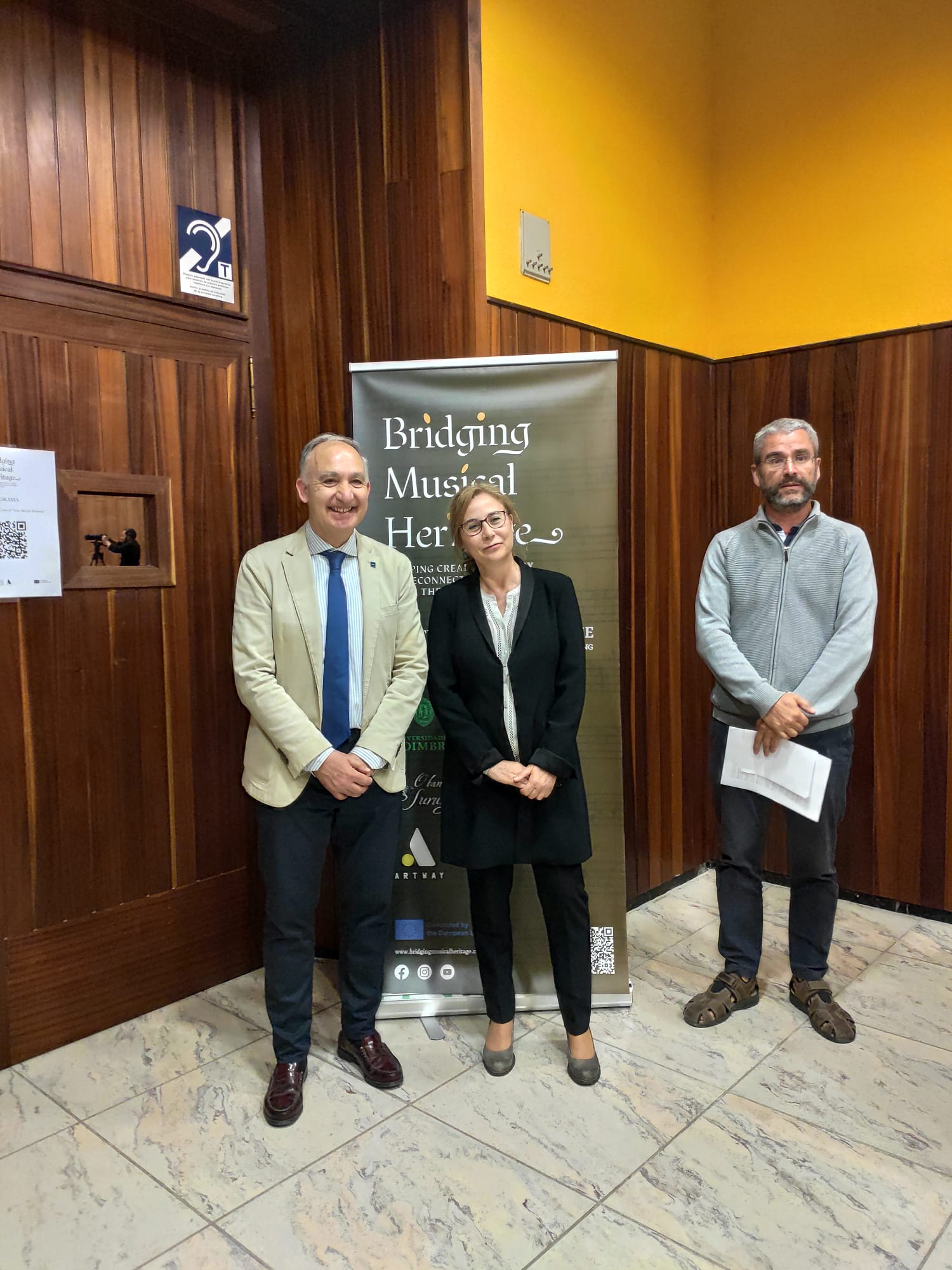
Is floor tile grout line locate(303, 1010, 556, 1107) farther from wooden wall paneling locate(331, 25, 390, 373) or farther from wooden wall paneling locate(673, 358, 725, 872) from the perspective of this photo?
wooden wall paneling locate(331, 25, 390, 373)

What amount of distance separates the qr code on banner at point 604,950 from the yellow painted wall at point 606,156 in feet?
6.68

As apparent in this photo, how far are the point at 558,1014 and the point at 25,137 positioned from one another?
298 cm

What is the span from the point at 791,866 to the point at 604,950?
0.63 metres

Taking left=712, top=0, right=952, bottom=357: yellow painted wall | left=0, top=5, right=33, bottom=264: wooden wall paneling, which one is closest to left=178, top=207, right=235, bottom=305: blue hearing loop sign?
left=0, top=5, right=33, bottom=264: wooden wall paneling

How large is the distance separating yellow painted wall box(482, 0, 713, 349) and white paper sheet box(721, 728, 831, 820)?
160 centimetres

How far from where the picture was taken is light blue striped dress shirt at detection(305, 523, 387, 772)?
232 centimetres

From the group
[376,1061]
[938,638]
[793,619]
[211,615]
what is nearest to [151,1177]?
[376,1061]

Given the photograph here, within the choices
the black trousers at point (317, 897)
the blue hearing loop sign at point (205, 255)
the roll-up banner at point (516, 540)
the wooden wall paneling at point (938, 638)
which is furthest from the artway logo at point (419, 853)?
the wooden wall paneling at point (938, 638)

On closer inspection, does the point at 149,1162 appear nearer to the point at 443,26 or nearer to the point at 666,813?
the point at 666,813

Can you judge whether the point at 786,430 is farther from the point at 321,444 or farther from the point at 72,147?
the point at 72,147

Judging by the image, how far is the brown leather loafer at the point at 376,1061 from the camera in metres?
2.36

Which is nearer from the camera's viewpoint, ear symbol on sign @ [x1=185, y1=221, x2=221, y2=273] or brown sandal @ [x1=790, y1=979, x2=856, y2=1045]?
brown sandal @ [x1=790, y1=979, x2=856, y2=1045]

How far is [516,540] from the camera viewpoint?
2.68 meters

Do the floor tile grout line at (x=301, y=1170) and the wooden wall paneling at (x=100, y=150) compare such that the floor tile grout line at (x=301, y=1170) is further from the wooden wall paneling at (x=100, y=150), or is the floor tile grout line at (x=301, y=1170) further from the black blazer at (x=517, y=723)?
the wooden wall paneling at (x=100, y=150)
